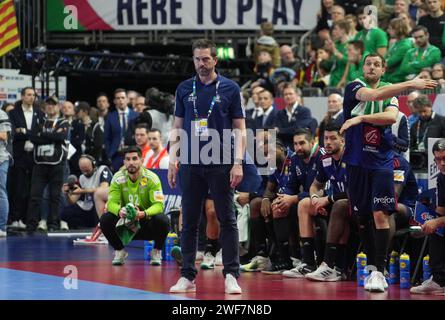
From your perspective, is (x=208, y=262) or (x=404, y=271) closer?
(x=404, y=271)

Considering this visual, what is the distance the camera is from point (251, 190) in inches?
454

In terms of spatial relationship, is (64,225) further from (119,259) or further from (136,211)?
(136,211)

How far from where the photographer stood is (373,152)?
9125mm

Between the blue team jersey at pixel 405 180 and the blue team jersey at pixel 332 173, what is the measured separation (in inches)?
19.4

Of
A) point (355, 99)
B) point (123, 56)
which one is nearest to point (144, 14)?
point (123, 56)

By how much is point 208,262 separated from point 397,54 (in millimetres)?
5530

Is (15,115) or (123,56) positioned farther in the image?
(123,56)

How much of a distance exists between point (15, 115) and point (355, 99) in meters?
7.87

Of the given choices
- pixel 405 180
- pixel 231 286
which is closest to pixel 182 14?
pixel 405 180

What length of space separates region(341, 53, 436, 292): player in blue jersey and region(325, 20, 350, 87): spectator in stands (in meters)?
6.87

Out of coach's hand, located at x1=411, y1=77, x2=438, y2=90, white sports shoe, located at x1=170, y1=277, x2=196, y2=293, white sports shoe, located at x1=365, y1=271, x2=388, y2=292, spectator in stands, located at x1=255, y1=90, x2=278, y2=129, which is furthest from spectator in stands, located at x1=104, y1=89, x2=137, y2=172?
coach's hand, located at x1=411, y1=77, x2=438, y2=90

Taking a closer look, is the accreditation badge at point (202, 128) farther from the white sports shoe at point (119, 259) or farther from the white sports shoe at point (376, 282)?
the white sports shoe at point (119, 259)
